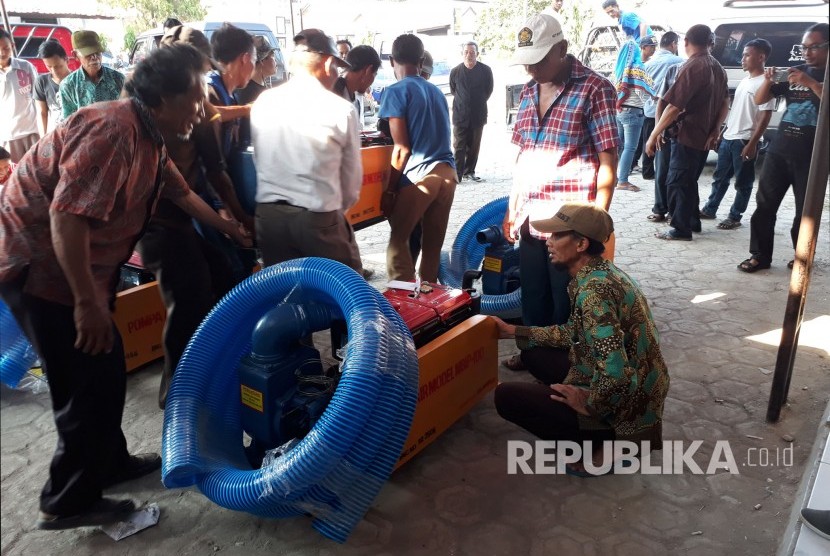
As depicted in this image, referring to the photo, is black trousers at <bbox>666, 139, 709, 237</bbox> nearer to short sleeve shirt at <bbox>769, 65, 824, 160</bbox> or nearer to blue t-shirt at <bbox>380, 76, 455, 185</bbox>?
short sleeve shirt at <bbox>769, 65, 824, 160</bbox>

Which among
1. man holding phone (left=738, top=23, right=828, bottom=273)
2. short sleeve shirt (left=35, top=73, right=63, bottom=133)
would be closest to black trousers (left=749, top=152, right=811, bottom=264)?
man holding phone (left=738, top=23, right=828, bottom=273)

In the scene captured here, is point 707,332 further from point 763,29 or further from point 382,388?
point 763,29

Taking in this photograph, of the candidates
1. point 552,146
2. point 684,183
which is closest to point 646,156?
point 684,183

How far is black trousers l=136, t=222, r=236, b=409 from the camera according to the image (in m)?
2.82

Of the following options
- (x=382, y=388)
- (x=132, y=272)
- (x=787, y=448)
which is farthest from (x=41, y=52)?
(x=787, y=448)

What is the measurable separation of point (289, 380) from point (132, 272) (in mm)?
1907

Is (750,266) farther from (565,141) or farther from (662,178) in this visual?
(565,141)

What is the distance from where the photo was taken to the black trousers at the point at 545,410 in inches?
95.8

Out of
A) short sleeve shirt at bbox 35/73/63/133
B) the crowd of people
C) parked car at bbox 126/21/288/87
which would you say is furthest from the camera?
parked car at bbox 126/21/288/87

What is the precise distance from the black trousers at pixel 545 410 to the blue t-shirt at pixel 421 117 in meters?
1.71

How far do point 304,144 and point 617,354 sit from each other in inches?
61.6

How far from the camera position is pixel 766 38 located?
344 inches

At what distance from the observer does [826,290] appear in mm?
4602

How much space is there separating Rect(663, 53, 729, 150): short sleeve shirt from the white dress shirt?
12.4 ft
